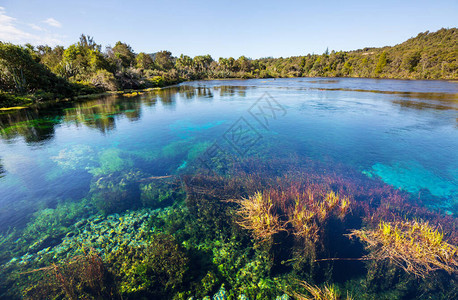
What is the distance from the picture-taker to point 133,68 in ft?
211

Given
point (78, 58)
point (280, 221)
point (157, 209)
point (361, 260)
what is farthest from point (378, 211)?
point (78, 58)

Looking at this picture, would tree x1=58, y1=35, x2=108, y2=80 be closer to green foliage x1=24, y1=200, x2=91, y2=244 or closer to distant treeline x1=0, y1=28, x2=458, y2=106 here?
distant treeline x1=0, y1=28, x2=458, y2=106

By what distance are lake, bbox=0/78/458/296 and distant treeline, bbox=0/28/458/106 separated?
23301 mm

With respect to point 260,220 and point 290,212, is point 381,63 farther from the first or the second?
point 260,220

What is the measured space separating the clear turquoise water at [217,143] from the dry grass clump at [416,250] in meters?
3.77

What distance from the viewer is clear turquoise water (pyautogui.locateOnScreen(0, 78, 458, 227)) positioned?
9.40 meters

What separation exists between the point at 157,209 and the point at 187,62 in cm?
13556

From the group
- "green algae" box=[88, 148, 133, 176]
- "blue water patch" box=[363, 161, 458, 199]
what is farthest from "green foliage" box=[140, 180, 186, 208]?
"blue water patch" box=[363, 161, 458, 199]

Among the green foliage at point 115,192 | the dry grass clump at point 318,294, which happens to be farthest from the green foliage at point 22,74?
the dry grass clump at point 318,294

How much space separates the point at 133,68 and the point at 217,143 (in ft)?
217

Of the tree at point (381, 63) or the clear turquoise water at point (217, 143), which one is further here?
the tree at point (381, 63)

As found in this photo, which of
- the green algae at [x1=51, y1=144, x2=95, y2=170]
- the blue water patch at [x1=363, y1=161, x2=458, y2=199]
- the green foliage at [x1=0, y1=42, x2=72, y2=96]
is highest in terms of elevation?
the green foliage at [x1=0, y1=42, x2=72, y2=96]

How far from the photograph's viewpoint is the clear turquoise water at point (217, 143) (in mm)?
9398

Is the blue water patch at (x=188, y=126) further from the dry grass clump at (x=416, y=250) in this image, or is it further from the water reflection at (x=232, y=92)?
the water reflection at (x=232, y=92)
